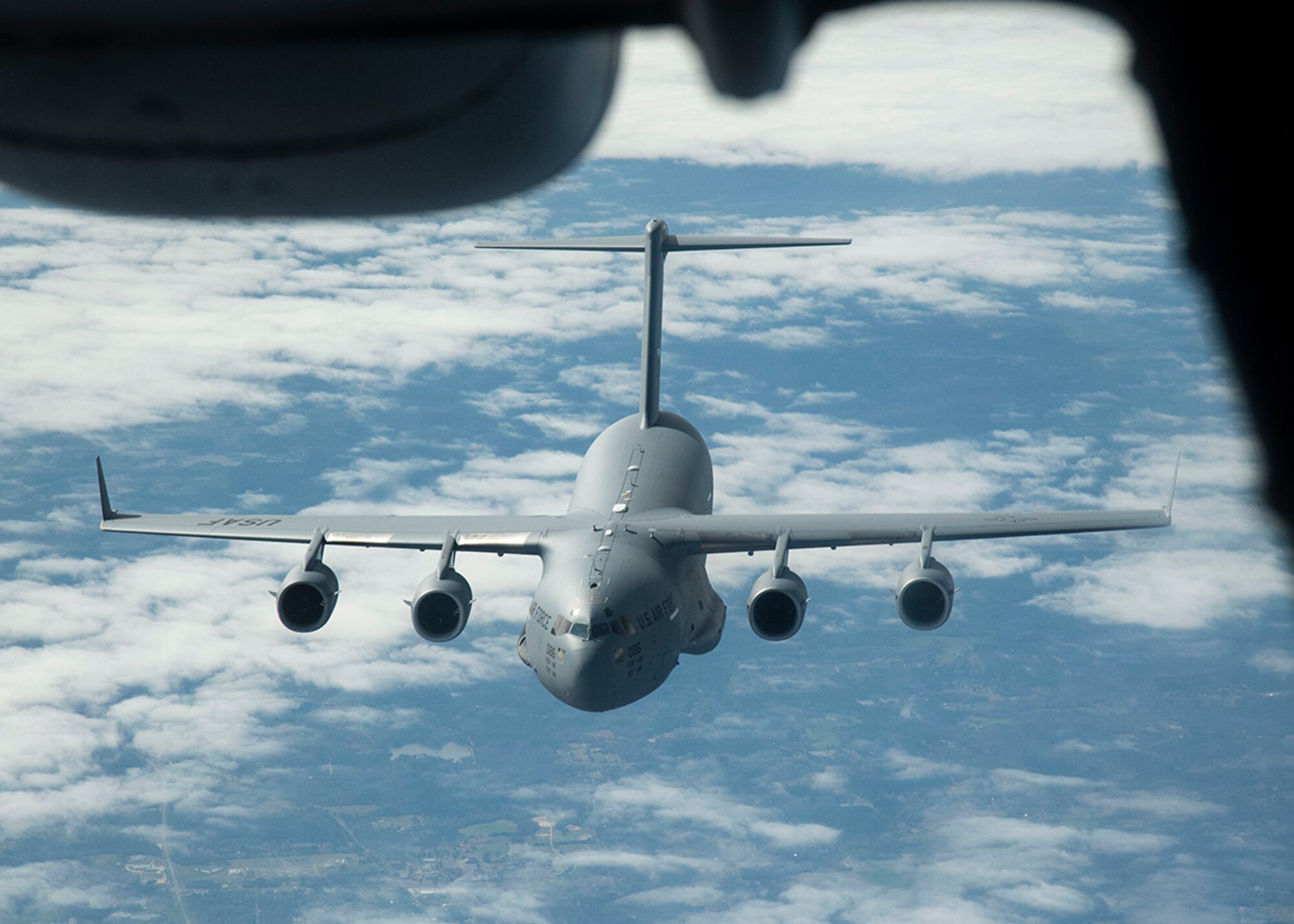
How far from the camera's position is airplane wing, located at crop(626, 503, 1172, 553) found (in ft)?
111

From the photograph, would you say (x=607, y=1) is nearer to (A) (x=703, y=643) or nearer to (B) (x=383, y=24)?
(B) (x=383, y=24)

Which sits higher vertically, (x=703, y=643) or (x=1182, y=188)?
(x=703, y=643)

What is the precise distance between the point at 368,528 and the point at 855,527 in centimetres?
1281

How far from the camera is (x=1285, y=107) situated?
3.15m

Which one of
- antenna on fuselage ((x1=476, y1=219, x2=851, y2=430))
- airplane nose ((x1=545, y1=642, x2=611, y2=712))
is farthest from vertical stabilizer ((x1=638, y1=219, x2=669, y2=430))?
airplane nose ((x1=545, y1=642, x2=611, y2=712))

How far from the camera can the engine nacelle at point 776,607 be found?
32.5 meters

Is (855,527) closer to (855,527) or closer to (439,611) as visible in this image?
(855,527)

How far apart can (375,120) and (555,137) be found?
1.70ft

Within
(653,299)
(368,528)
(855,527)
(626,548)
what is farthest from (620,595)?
(653,299)

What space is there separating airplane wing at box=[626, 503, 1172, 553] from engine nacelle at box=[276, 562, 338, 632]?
798cm

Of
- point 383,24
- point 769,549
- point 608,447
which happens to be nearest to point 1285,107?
point 383,24

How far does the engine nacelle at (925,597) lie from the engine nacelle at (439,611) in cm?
1061

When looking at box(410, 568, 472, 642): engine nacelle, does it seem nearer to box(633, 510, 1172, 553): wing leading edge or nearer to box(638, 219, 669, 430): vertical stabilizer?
box(633, 510, 1172, 553): wing leading edge

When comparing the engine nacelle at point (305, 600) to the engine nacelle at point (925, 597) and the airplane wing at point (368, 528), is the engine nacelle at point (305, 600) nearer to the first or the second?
the airplane wing at point (368, 528)
